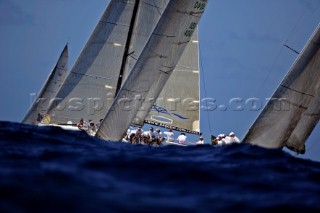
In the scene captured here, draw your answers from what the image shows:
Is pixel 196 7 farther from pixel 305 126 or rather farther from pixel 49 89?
pixel 49 89

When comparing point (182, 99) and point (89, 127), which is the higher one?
point (182, 99)

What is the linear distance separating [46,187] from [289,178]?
484cm

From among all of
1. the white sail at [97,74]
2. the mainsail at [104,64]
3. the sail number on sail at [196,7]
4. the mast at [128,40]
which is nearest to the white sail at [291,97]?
the sail number on sail at [196,7]

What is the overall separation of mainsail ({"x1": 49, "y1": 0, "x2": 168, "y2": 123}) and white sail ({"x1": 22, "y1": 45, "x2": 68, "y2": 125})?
232 inches

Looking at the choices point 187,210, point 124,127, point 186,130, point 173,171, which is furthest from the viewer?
point 186,130

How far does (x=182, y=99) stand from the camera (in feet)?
116

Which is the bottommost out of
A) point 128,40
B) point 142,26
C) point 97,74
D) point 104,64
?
point 97,74

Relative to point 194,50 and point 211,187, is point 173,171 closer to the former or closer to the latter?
point 211,187

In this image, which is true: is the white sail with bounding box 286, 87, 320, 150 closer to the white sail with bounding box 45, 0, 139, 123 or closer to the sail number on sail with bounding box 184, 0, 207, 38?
the sail number on sail with bounding box 184, 0, 207, 38

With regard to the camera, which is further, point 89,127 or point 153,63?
point 89,127

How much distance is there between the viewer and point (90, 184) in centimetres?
771

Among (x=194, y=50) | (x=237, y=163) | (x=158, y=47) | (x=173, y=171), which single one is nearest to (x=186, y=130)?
(x=194, y=50)

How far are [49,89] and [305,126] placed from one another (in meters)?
23.4

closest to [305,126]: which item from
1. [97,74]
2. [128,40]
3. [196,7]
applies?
[196,7]
